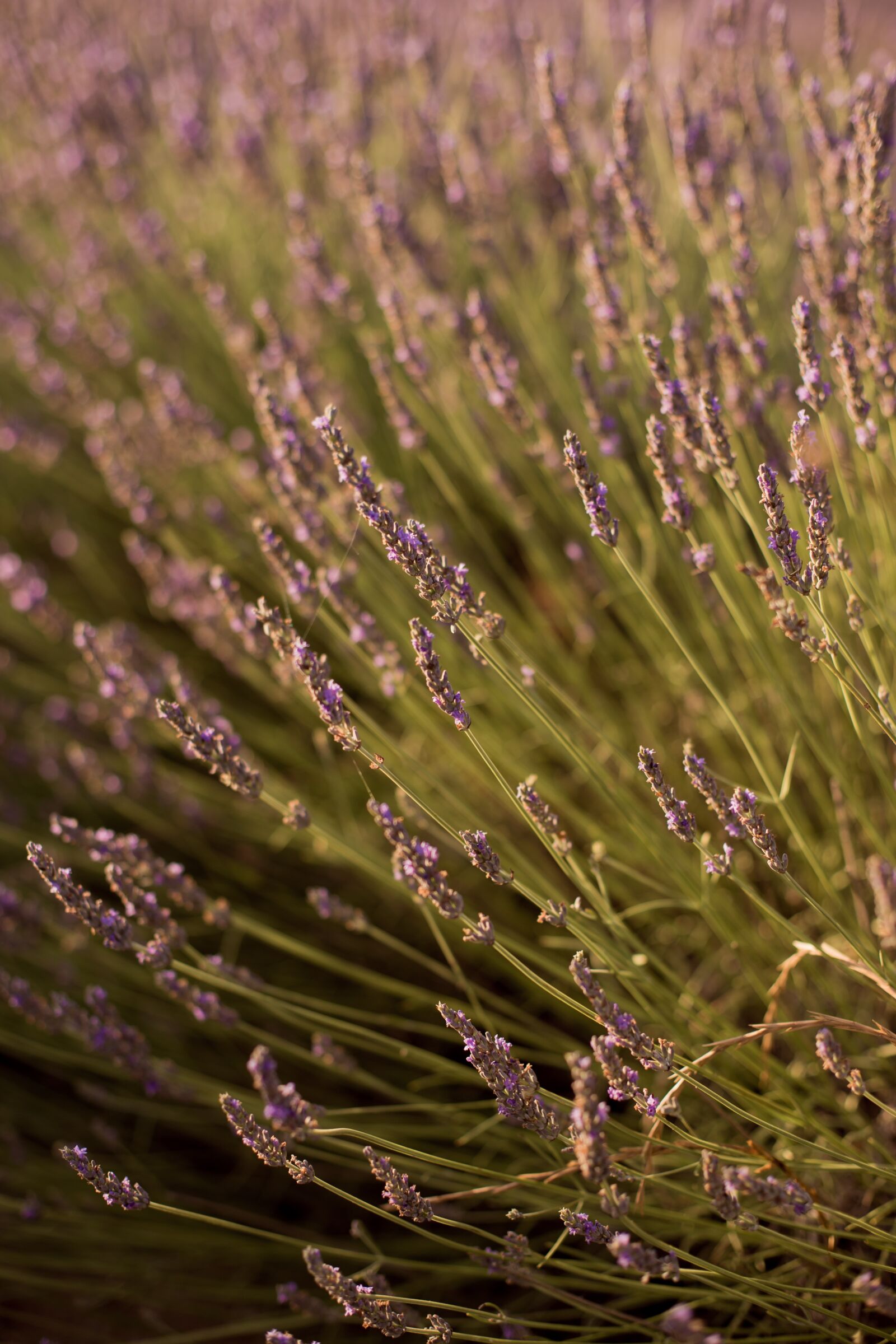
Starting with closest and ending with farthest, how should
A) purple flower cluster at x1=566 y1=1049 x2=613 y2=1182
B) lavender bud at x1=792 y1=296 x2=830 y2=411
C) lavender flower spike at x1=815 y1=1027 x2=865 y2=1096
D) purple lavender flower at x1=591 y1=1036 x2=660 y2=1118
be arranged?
1. purple flower cluster at x1=566 y1=1049 x2=613 y2=1182
2. purple lavender flower at x1=591 y1=1036 x2=660 y2=1118
3. lavender flower spike at x1=815 y1=1027 x2=865 y2=1096
4. lavender bud at x1=792 y1=296 x2=830 y2=411

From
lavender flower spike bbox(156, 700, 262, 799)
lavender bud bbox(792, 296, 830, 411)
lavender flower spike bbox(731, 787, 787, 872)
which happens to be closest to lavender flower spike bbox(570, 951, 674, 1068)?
lavender flower spike bbox(731, 787, 787, 872)

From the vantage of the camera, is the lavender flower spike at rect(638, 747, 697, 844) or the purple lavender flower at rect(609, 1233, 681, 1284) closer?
the purple lavender flower at rect(609, 1233, 681, 1284)

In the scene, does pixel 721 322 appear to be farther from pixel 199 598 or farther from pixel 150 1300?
pixel 150 1300

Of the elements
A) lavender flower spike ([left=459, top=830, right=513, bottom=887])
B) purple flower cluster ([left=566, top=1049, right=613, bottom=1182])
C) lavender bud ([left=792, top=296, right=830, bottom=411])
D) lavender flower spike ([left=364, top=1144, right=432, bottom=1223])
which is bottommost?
lavender flower spike ([left=364, top=1144, right=432, bottom=1223])

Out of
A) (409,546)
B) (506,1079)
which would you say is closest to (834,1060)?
(506,1079)

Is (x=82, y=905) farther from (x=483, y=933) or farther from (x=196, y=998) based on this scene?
(x=483, y=933)

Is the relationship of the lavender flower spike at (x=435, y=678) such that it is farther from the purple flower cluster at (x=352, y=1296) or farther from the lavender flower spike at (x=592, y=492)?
the purple flower cluster at (x=352, y=1296)

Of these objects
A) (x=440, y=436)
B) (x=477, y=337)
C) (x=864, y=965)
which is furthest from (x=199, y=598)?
(x=864, y=965)

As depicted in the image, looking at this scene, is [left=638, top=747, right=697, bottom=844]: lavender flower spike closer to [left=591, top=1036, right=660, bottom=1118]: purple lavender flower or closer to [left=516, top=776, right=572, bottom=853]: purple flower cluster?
[left=516, top=776, right=572, bottom=853]: purple flower cluster
